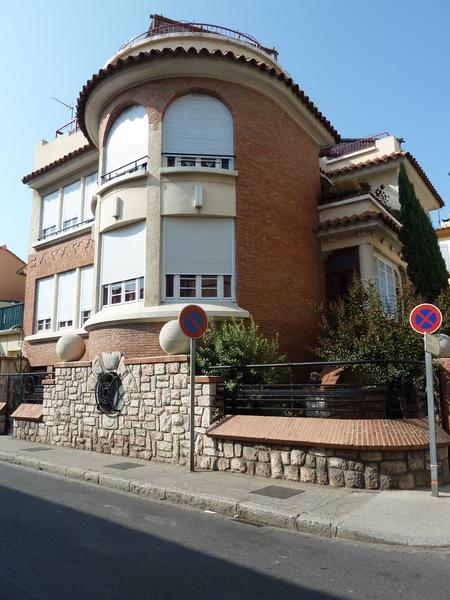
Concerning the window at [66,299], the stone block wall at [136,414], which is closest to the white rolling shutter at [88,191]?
the window at [66,299]

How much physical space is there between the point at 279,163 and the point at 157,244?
4.16 meters

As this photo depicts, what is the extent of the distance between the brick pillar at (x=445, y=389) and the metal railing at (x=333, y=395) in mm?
308

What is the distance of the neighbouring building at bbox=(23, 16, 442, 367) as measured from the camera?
37.4ft

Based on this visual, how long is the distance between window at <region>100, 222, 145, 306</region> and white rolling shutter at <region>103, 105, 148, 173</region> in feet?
6.37

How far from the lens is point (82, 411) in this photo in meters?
11.1

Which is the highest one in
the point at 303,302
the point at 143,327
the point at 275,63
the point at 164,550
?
the point at 275,63

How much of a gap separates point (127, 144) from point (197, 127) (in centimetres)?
198

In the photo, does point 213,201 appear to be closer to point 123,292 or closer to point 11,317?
point 123,292

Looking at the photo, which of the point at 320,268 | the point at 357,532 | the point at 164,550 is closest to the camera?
the point at 164,550

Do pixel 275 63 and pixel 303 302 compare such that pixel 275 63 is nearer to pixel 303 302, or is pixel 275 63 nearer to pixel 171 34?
pixel 171 34

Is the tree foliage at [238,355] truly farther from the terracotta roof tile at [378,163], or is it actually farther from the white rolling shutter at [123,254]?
the terracotta roof tile at [378,163]

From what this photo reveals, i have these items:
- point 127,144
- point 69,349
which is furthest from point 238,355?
point 127,144

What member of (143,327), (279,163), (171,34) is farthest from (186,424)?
(171,34)

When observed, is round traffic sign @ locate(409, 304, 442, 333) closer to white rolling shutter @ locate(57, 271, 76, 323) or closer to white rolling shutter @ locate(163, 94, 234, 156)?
white rolling shutter @ locate(163, 94, 234, 156)
